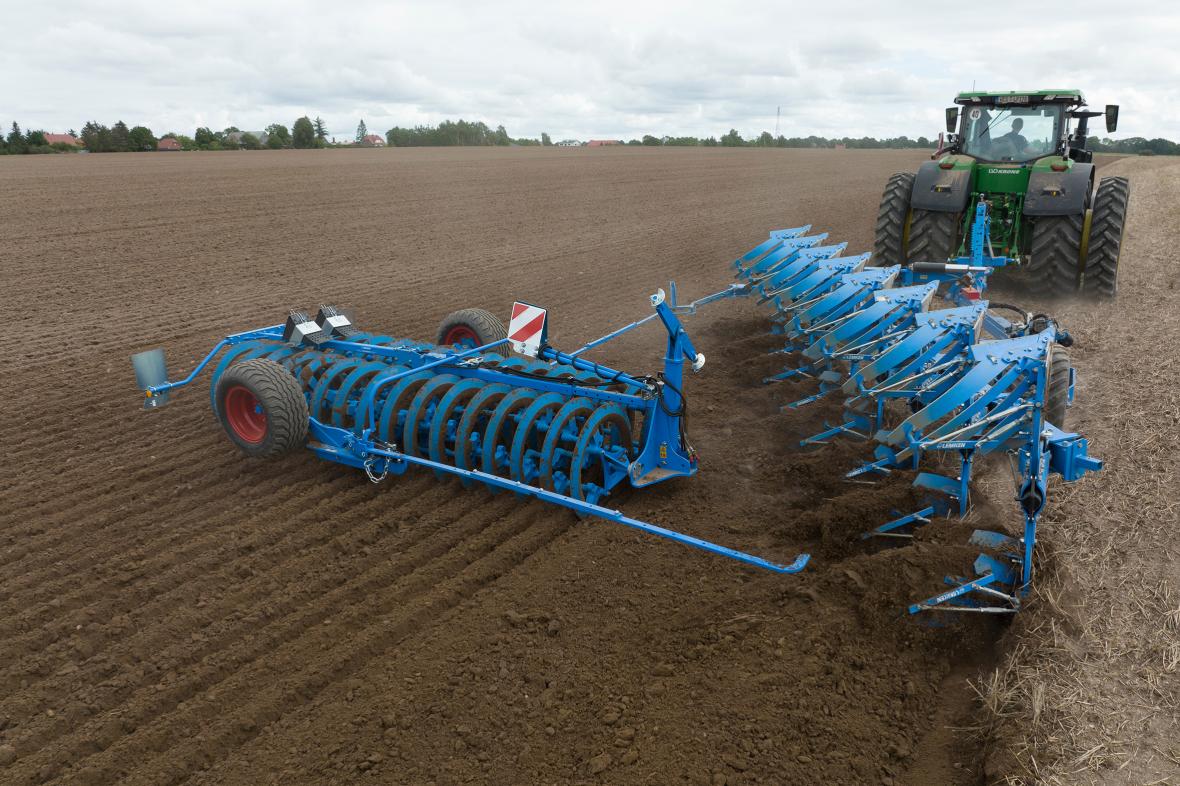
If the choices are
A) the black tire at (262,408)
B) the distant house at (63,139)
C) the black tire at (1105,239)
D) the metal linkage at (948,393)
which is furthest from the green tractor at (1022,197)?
the distant house at (63,139)

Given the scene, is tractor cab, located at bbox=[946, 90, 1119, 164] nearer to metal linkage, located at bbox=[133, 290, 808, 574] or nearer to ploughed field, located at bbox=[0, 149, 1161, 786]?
ploughed field, located at bbox=[0, 149, 1161, 786]

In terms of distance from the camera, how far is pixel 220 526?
445 centimetres

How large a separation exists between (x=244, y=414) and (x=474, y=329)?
1.78m

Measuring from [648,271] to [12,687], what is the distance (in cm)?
947

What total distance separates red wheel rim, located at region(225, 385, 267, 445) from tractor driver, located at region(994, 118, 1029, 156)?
29.2ft

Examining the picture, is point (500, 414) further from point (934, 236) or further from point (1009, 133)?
point (1009, 133)

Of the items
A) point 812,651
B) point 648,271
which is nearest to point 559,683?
point 812,651

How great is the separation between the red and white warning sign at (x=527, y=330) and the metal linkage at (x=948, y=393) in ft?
6.21

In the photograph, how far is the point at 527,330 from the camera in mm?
5410

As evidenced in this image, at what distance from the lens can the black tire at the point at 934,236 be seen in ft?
30.9

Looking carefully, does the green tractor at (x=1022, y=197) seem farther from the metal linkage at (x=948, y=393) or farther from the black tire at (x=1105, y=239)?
the metal linkage at (x=948, y=393)

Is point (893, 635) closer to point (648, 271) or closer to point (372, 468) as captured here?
point (372, 468)

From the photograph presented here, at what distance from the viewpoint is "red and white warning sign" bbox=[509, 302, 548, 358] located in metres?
5.35

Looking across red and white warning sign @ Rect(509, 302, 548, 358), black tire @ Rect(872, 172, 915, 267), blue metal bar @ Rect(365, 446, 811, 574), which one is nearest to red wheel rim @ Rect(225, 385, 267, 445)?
blue metal bar @ Rect(365, 446, 811, 574)
